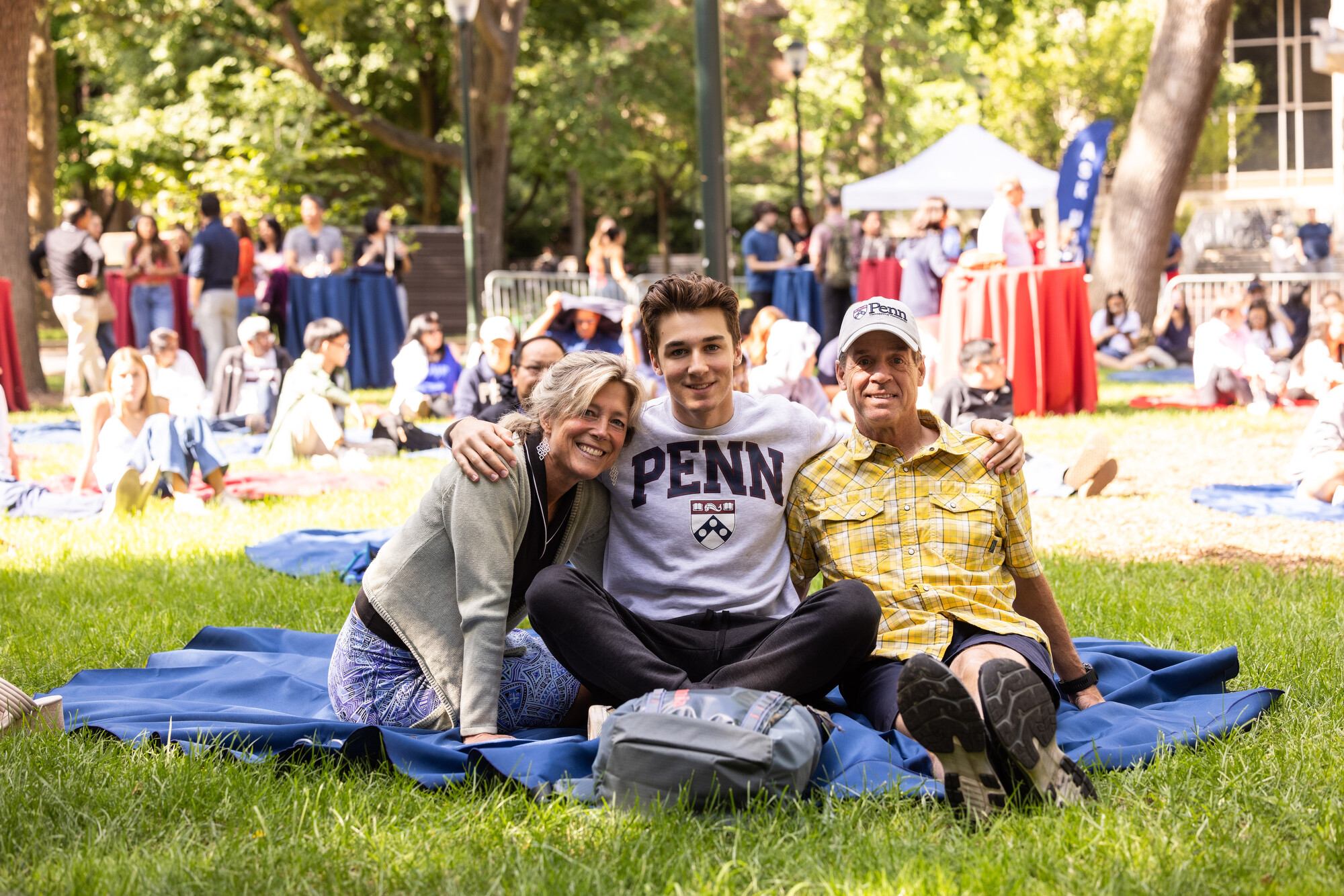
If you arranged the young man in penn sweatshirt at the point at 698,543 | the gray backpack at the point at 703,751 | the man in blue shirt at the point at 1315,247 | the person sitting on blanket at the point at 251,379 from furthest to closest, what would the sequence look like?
the man in blue shirt at the point at 1315,247
the person sitting on blanket at the point at 251,379
the young man in penn sweatshirt at the point at 698,543
the gray backpack at the point at 703,751

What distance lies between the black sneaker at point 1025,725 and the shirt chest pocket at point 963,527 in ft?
2.44

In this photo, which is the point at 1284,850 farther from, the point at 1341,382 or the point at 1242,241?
the point at 1242,241

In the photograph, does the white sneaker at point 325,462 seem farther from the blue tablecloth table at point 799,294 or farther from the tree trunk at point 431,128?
the tree trunk at point 431,128

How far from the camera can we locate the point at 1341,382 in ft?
26.8

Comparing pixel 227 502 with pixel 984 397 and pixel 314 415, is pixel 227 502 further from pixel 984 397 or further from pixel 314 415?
pixel 984 397

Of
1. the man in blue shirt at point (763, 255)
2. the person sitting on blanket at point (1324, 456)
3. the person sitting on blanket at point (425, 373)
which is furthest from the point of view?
the man in blue shirt at point (763, 255)

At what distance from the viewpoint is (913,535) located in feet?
12.7

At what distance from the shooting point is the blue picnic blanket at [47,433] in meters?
11.7

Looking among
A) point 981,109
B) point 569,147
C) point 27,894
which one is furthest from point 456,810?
point 981,109

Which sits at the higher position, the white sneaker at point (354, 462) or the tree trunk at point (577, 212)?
the tree trunk at point (577, 212)

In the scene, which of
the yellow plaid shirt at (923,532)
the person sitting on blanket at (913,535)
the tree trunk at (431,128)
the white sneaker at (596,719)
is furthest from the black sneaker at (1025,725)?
the tree trunk at (431,128)

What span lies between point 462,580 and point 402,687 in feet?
1.46

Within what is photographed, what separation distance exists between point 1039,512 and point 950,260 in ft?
22.4

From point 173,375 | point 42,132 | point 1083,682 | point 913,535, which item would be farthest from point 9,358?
point 1083,682
